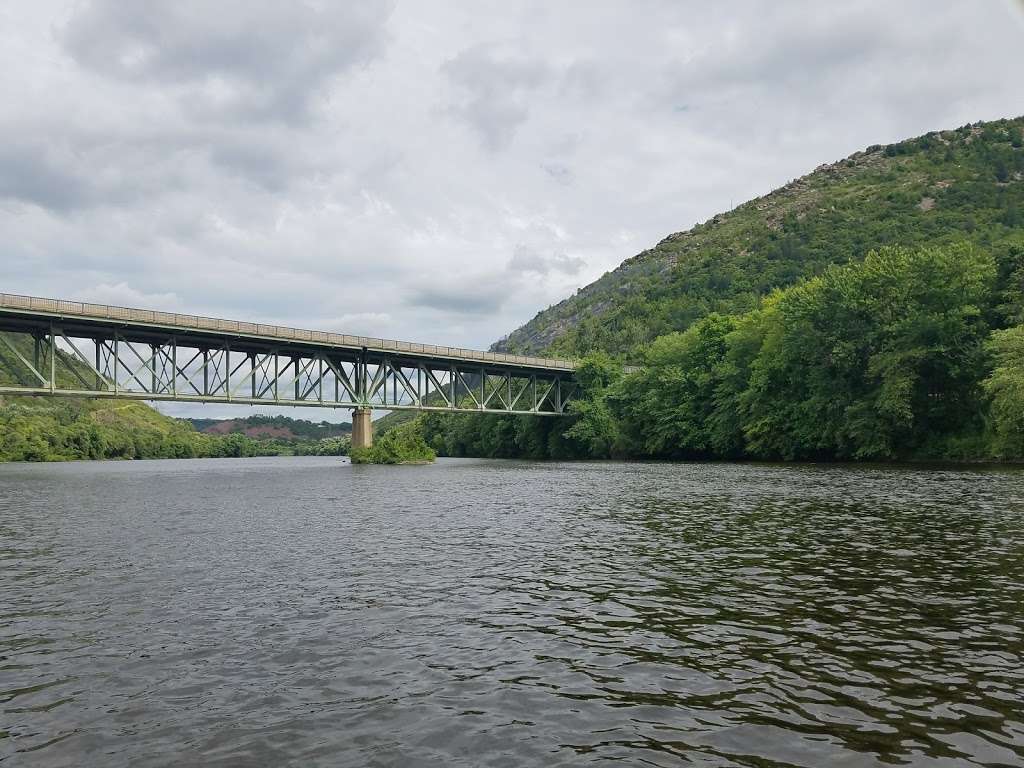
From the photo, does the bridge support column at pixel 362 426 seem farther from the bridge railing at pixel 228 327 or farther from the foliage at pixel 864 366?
the foliage at pixel 864 366

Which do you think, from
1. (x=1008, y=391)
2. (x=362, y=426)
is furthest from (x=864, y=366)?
(x=362, y=426)

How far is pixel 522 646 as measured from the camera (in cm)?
1259

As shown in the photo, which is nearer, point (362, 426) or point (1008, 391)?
point (1008, 391)

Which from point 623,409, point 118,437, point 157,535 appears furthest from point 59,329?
point 118,437

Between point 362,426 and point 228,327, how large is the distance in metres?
25.2

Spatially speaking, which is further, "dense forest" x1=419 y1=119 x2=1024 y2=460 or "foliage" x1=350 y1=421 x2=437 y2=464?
"foliage" x1=350 y1=421 x2=437 y2=464

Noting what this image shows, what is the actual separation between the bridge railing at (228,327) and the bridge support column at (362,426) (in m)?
9.22

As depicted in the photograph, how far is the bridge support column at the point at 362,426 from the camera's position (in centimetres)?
10388

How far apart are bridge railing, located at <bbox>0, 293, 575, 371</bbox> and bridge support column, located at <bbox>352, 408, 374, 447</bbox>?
922cm

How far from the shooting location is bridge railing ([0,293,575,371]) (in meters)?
72.9

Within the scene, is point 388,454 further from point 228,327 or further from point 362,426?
point 228,327

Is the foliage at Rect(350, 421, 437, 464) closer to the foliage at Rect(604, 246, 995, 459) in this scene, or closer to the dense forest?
the dense forest

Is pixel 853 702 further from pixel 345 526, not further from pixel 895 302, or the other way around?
pixel 895 302

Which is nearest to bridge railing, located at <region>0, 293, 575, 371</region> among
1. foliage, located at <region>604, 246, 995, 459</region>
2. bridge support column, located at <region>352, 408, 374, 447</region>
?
bridge support column, located at <region>352, 408, 374, 447</region>
